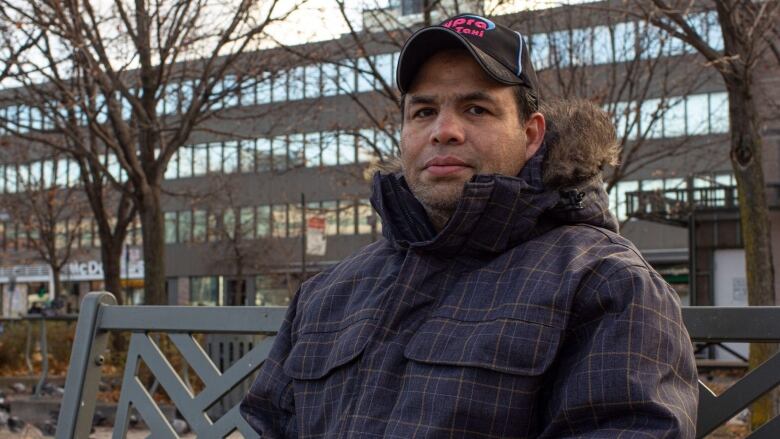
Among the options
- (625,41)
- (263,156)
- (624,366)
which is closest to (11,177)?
(263,156)

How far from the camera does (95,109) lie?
12.5 meters

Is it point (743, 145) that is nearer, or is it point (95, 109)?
point (743, 145)

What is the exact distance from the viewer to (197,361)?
3764 millimetres

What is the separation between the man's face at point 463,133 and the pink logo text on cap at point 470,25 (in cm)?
6

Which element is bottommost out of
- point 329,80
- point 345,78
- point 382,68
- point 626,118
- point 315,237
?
point 315,237

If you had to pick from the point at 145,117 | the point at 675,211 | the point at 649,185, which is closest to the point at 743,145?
the point at 145,117

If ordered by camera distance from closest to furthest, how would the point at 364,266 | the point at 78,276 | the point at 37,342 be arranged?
the point at 364,266
the point at 37,342
the point at 78,276

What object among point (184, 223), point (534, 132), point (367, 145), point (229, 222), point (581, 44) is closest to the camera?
point (534, 132)

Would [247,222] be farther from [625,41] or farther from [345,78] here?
[625,41]

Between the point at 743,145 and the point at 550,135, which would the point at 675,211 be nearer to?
the point at 743,145

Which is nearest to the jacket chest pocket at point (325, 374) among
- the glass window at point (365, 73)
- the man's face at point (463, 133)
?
the man's face at point (463, 133)

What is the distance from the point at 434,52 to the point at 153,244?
35.3 ft

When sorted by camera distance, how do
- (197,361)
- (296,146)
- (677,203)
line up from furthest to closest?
(677,203) → (296,146) → (197,361)

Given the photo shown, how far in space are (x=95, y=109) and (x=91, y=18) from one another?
1.25m
